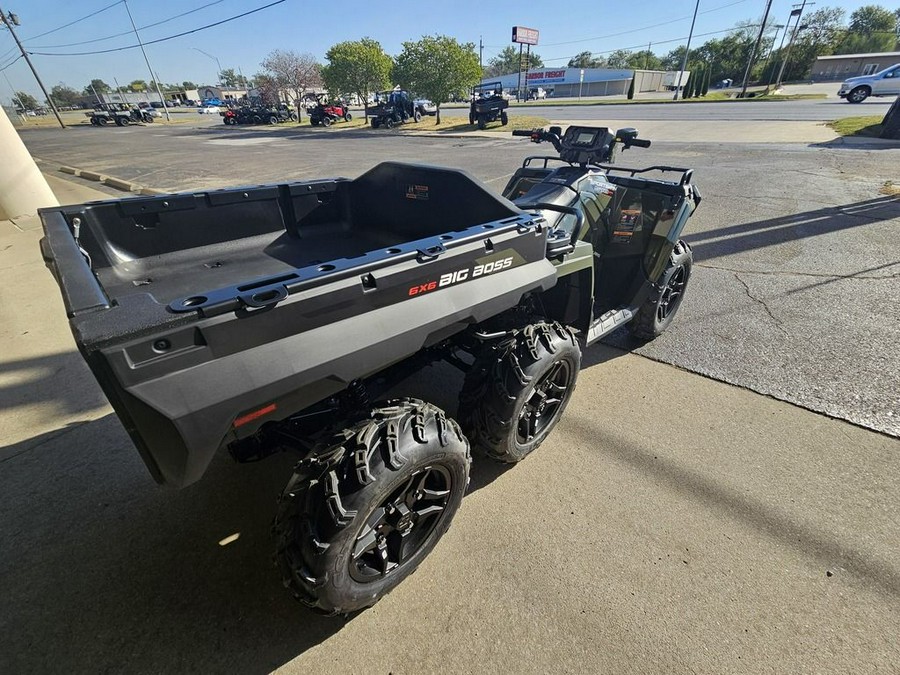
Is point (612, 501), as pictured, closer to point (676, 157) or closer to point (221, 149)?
point (676, 157)

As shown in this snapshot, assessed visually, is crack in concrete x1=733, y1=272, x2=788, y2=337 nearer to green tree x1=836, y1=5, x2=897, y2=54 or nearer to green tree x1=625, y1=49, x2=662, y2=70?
green tree x1=836, y1=5, x2=897, y2=54

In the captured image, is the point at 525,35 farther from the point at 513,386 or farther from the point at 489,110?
the point at 513,386

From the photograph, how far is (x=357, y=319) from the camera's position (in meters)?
1.54

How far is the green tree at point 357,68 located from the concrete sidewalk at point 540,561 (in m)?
39.2

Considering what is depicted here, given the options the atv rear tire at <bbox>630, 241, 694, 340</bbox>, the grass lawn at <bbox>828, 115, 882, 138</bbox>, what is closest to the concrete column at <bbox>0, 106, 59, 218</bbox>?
the atv rear tire at <bbox>630, 241, 694, 340</bbox>

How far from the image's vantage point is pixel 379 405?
73.4 inches

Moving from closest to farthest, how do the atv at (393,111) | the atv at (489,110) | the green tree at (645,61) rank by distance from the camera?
1. the atv at (489,110)
2. the atv at (393,111)
3. the green tree at (645,61)

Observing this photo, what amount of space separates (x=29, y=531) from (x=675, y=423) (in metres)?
3.70

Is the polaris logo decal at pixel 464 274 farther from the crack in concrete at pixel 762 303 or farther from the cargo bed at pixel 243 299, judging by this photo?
the crack in concrete at pixel 762 303

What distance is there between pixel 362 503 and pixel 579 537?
1.21 m

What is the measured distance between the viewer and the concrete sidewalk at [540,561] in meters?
1.70

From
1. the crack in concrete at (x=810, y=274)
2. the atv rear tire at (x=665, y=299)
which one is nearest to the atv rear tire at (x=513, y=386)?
the atv rear tire at (x=665, y=299)

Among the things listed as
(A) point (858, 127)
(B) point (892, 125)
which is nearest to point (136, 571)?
(B) point (892, 125)

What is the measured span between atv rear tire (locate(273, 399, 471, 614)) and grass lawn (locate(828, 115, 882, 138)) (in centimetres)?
1962
